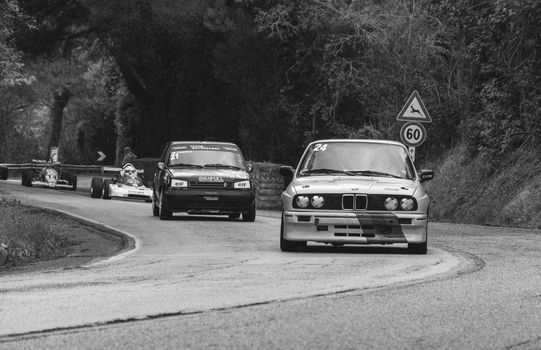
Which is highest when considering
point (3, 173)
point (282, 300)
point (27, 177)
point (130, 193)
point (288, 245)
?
point (3, 173)

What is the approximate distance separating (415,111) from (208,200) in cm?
611

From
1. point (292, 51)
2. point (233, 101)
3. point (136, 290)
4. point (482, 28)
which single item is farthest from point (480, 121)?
point (136, 290)

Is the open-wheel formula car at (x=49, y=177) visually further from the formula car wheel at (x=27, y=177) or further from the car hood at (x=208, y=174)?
the car hood at (x=208, y=174)

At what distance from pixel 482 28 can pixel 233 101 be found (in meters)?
16.9

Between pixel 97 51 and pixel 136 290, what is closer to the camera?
pixel 136 290

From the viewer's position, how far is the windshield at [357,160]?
1820 cm

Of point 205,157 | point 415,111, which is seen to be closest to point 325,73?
point 415,111

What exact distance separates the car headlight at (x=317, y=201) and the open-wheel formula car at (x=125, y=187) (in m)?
22.2

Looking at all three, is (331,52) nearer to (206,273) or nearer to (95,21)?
(95,21)

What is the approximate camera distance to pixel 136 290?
1169 cm

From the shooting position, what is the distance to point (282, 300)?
11.0 meters

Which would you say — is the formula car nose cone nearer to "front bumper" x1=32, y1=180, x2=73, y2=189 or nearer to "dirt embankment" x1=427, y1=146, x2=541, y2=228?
"front bumper" x1=32, y1=180, x2=73, y2=189

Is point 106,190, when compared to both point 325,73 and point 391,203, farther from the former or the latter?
point 391,203

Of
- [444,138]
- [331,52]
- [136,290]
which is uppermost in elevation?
[331,52]
